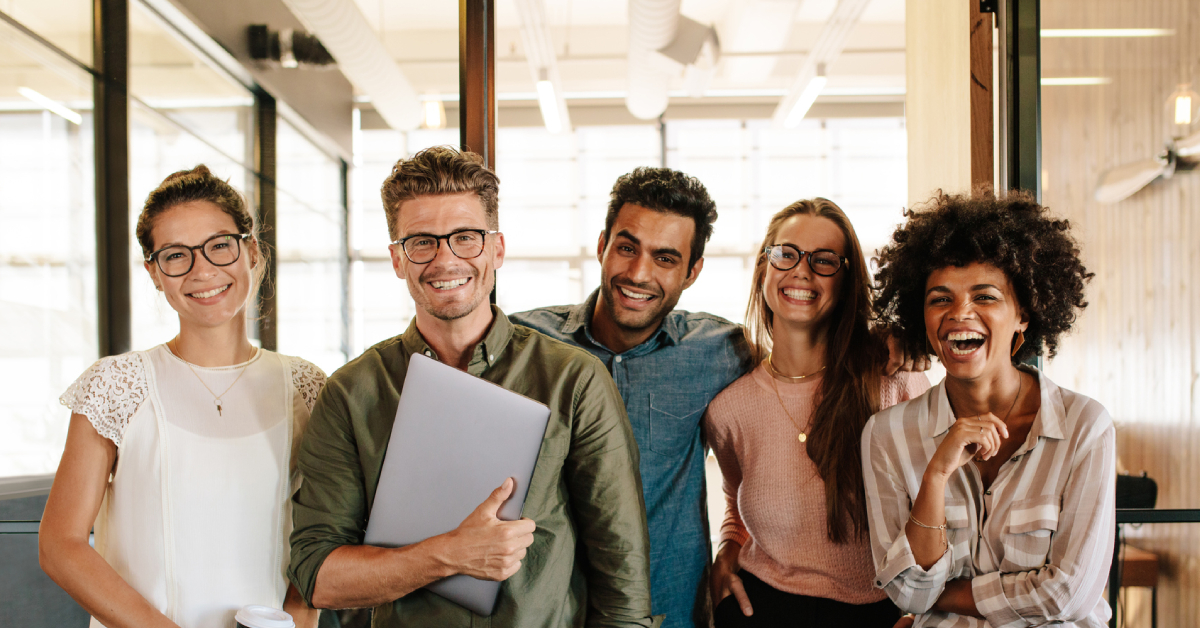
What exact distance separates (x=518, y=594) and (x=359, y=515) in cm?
37

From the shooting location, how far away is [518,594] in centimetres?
137

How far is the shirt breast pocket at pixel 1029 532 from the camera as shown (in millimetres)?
1407

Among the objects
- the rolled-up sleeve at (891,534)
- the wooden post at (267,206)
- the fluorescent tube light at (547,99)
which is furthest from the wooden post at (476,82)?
the fluorescent tube light at (547,99)

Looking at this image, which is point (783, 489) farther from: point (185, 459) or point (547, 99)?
point (547, 99)

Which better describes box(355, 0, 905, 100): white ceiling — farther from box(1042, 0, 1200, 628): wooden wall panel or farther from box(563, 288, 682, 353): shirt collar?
box(1042, 0, 1200, 628): wooden wall panel

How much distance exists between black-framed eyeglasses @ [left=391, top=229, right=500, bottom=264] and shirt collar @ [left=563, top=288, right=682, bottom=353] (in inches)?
21.2

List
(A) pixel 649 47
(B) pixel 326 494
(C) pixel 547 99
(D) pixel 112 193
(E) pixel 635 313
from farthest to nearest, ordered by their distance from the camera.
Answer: (C) pixel 547 99 < (A) pixel 649 47 < (D) pixel 112 193 < (E) pixel 635 313 < (B) pixel 326 494

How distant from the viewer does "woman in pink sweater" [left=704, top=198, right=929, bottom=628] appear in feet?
5.57

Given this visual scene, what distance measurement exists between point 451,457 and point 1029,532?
3.89ft

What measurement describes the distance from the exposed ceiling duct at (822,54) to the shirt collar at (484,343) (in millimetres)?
4866

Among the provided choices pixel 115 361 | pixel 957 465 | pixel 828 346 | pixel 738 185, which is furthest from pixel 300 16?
pixel 738 185

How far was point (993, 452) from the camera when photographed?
1420mm

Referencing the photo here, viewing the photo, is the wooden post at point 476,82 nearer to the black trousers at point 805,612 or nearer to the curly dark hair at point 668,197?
the curly dark hair at point 668,197

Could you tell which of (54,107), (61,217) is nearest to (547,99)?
(54,107)
